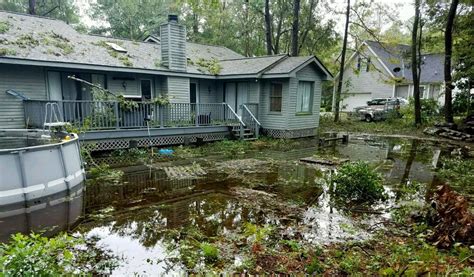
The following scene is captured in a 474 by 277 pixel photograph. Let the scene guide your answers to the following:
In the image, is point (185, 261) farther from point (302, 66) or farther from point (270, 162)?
point (302, 66)

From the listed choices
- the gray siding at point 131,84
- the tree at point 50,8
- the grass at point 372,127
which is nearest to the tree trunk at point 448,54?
the grass at point 372,127

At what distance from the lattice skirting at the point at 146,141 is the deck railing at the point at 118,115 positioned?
0.52m

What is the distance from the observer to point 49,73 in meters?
11.5

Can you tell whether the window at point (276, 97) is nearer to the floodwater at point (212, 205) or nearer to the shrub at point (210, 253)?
the floodwater at point (212, 205)

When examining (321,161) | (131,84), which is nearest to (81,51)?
(131,84)

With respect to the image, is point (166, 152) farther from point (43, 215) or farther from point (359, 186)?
point (359, 186)

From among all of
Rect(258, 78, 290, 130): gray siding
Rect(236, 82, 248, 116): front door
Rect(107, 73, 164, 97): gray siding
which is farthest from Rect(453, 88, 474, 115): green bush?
Rect(107, 73, 164, 97): gray siding

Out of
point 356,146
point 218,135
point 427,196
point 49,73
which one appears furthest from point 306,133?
point 49,73

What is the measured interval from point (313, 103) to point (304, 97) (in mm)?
814

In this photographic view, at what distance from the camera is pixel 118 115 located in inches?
436

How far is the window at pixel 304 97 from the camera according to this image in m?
15.6

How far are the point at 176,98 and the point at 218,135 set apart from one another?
2803 millimetres

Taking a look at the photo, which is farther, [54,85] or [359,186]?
[54,85]

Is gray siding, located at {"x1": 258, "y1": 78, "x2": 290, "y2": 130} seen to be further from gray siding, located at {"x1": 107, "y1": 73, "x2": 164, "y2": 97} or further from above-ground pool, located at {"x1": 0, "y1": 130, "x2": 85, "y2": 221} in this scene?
above-ground pool, located at {"x1": 0, "y1": 130, "x2": 85, "y2": 221}
